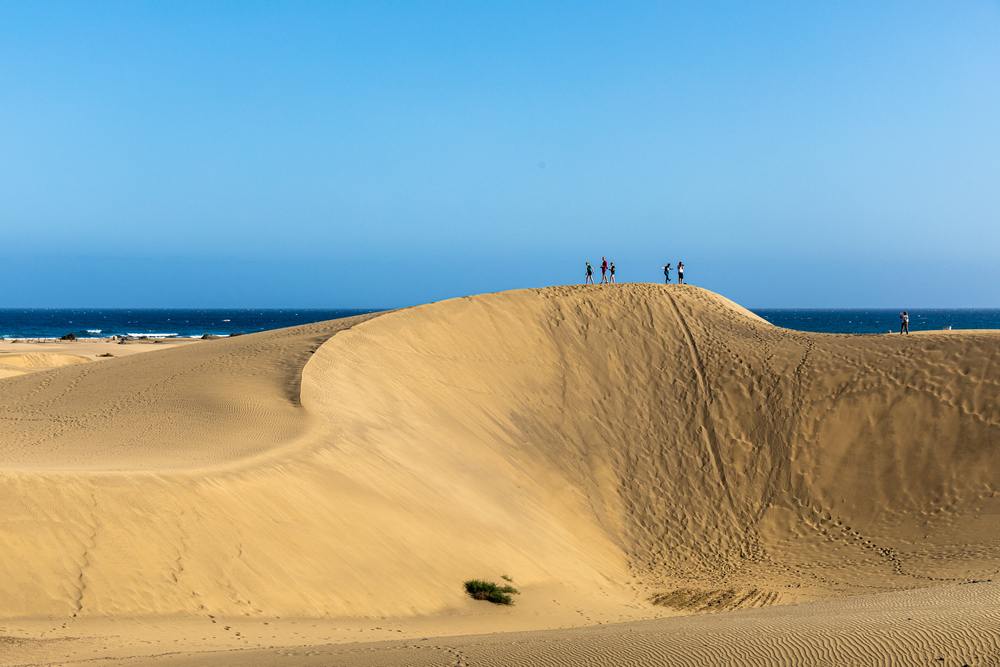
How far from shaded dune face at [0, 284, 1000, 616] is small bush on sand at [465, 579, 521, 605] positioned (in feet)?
0.89

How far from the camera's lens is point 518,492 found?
711 inches

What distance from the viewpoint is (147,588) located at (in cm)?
941

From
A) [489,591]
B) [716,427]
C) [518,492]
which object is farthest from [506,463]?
[489,591]

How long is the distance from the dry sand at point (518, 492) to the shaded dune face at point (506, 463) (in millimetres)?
69

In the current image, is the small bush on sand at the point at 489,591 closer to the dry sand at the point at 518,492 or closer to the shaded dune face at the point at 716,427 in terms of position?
the dry sand at the point at 518,492

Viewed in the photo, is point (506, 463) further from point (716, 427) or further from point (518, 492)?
point (716, 427)

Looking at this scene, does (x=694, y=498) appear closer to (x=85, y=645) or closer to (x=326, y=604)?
(x=326, y=604)

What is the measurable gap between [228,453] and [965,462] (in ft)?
58.4

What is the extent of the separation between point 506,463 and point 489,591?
7.24 m

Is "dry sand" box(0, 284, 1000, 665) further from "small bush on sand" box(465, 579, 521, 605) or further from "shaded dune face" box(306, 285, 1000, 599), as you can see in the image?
"small bush on sand" box(465, 579, 521, 605)

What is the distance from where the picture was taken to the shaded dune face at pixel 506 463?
10438 millimetres

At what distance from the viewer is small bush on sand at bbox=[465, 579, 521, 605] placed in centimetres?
1197

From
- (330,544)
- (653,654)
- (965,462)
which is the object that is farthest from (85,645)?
(965,462)

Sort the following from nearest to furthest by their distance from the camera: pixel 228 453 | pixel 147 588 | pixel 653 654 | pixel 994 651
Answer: pixel 994 651 < pixel 653 654 < pixel 147 588 < pixel 228 453
